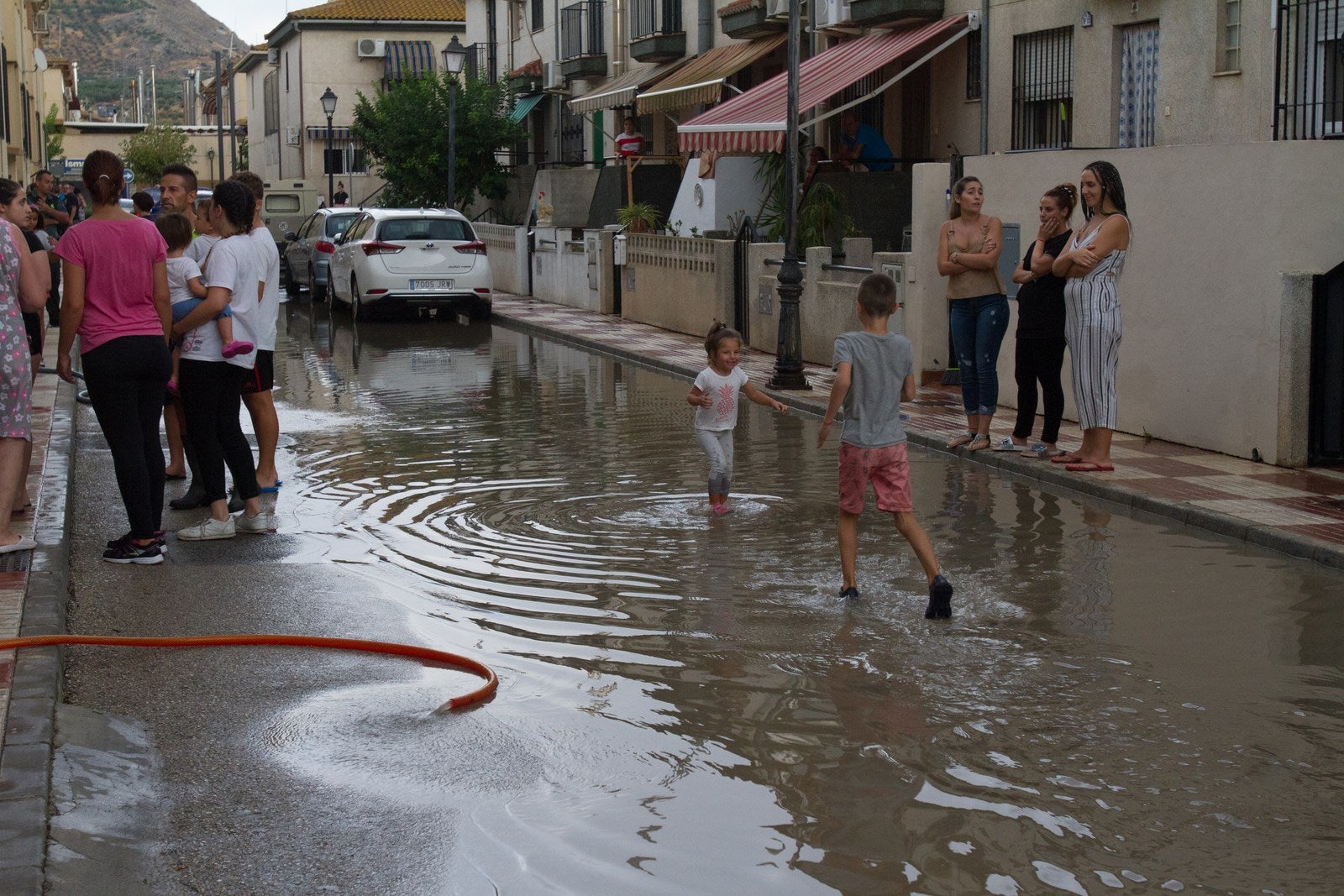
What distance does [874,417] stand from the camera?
718 centimetres

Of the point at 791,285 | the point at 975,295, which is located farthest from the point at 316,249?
the point at 975,295

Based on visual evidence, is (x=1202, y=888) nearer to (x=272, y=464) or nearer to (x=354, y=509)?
(x=354, y=509)

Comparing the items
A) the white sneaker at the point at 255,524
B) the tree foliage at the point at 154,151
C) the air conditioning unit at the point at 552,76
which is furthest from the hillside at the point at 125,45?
the white sneaker at the point at 255,524

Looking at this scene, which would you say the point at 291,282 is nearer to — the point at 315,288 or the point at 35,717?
the point at 315,288

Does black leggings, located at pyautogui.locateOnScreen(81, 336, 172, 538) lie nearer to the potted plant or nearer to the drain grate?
the drain grate

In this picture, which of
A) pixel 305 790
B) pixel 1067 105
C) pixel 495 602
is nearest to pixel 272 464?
pixel 495 602

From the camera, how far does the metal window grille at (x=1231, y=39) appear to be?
56.0 ft

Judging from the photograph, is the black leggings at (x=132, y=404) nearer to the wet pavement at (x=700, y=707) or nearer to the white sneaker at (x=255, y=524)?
the wet pavement at (x=700, y=707)

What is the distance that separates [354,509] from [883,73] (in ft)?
52.1

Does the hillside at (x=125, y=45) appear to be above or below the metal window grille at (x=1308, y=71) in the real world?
above

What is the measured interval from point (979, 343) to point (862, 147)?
12.8 m

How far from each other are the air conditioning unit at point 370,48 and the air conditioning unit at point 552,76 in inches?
847

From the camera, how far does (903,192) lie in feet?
75.4

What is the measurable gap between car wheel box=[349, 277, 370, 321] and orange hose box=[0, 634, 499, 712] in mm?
18818
